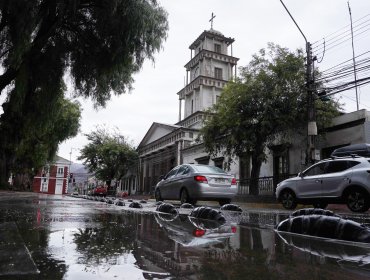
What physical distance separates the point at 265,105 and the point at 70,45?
10.7m

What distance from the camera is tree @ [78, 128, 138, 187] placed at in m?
47.4

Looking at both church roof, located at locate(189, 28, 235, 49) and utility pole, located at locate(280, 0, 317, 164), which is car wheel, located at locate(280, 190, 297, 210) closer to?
utility pole, located at locate(280, 0, 317, 164)

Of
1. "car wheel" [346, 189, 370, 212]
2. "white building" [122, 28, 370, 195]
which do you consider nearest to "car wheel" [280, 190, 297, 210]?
"car wheel" [346, 189, 370, 212]

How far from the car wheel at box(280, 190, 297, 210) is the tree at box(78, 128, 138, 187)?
36.3m

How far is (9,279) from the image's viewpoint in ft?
4.82

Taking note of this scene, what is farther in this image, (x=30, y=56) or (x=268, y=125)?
(x=268, y=125)

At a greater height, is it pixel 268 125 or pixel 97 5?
pixel 97 5

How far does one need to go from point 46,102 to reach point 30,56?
1547mm

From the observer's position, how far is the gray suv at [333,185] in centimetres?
1016

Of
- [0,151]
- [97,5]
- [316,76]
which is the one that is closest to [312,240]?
[97,5]

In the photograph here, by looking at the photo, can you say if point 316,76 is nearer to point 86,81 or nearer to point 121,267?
point 86,81

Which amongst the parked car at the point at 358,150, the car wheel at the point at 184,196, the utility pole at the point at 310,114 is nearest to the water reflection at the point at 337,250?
the car wheel at the point at 184,196

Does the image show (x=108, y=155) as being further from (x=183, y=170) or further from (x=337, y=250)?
(x=337, y=250)

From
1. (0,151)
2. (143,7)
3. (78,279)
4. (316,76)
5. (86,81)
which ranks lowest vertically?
(78,279)
